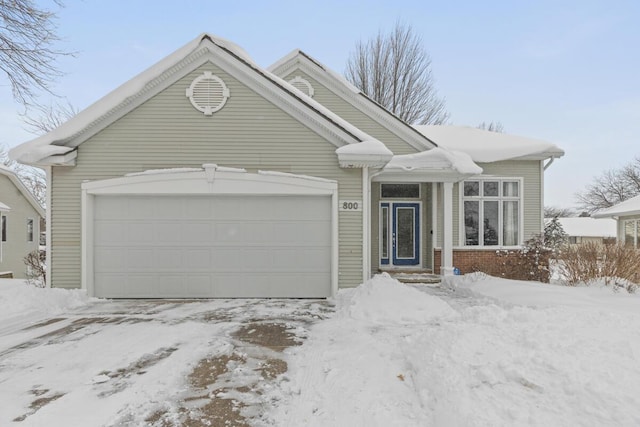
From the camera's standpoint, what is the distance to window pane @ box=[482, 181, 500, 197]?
41.9ft

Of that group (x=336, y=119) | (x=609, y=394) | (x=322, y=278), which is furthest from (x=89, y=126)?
(x=609, y=394)

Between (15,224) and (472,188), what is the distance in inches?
871

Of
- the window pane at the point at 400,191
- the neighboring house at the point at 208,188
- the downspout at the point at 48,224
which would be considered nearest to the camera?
the downspout at the point at 48,224

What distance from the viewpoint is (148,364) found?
4602 mm

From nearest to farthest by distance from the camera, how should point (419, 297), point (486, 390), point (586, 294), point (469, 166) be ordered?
point (486, 390) → point (419, 297) → point (586, 294) → point (469, 166)

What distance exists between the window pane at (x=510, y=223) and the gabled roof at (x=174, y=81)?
261 inches

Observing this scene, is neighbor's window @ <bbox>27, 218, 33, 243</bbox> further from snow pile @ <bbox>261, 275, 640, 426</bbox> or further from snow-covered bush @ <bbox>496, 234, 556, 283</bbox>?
snow-covered bush @ <bbox>496, 234, 556, 283</bbox>

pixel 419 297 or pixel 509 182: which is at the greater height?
pixel 509 182

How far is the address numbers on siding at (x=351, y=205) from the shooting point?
8734 mm

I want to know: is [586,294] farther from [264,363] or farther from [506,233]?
[264,363]

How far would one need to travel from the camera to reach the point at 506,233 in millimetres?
12727

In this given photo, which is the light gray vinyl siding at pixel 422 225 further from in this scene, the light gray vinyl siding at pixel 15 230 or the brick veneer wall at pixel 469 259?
the light gray vinyl siding at pixel 15 230

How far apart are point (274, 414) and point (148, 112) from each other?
7524 millimetres

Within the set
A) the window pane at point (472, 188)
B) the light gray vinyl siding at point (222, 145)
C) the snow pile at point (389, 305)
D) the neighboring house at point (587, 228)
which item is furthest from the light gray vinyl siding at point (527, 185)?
the neighboring house at point (587, 228)
